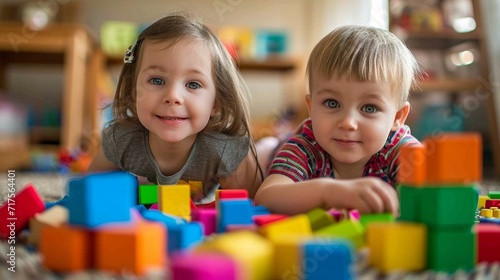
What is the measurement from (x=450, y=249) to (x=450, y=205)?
4 cm

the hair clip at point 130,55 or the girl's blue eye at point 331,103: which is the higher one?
the hair clip at point 130,55

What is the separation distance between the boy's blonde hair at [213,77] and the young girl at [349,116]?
0.51 ft

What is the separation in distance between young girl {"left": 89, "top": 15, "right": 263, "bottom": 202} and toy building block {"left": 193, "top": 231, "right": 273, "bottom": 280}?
19.6 inches

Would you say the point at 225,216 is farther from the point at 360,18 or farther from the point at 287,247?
the point at 360,18

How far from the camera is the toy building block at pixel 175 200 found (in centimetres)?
76

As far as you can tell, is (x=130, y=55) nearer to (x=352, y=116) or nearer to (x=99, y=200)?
(x=352, y=116)

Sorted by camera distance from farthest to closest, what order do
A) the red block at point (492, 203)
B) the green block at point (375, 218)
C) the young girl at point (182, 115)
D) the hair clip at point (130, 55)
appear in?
1. the hair clip at point (130, 55)
2. the young girl at point (182, 115)
3. the red block at point (492, 203)
4. the green block at point (375, 218)

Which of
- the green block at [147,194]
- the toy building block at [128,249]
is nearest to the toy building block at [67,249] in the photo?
the toy building block at [128,249]

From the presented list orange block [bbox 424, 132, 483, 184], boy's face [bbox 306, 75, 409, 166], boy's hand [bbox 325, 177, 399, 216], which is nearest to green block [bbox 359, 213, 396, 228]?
boy's hand [bbox 325, 177, 399, 216]

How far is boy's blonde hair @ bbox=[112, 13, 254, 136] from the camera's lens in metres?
0.99

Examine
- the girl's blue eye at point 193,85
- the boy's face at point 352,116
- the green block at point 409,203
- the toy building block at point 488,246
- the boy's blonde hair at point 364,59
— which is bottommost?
the toy building block at point 488,246

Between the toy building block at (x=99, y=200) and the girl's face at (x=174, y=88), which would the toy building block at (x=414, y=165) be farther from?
the girl's face at (x=174, y=88)

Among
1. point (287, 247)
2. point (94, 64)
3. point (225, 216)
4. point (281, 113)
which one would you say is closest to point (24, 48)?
point (94, 64)

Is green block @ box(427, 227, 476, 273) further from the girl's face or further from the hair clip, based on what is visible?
the hair clip
